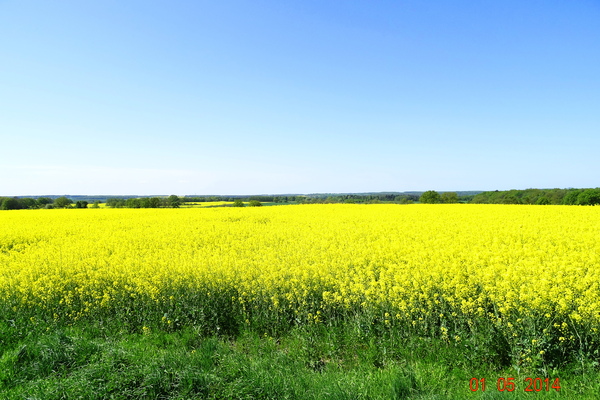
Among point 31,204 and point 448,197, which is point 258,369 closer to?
point 448,197

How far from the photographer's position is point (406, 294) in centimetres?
647

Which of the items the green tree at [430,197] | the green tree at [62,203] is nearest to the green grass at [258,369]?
the green tree at [430,197]

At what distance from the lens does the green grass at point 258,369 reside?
387cm

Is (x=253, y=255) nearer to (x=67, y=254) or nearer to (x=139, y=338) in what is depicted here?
(x=139, y=338)

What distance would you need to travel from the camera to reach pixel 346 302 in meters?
6.50

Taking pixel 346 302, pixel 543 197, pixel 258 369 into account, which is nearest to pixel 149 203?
pixel 346 302

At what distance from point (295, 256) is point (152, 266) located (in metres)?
4.38

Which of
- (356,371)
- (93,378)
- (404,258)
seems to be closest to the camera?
(93,378)

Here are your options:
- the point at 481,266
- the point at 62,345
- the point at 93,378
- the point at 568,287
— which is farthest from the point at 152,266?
the point at 568,287
